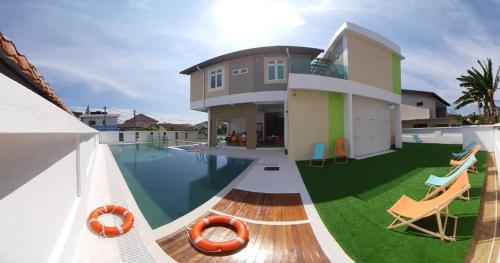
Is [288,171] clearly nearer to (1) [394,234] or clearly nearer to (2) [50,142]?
(1) [394,234]

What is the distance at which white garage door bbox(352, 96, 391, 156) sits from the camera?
12.4m

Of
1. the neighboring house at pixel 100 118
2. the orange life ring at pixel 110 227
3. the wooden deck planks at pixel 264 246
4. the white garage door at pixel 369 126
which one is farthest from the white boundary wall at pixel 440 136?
the neighboring house at pixel 100 118

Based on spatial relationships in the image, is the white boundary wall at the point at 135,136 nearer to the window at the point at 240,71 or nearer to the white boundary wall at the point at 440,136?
the window at the point at 240,71

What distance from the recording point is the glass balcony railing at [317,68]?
1091 cm

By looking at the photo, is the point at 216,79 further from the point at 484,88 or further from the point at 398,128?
the point at 484,88

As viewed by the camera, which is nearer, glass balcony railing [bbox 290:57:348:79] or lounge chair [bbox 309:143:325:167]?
lounge chair [bbox 309:143:325:167]

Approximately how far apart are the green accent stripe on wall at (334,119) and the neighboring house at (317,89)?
50mm

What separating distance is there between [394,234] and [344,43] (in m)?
10.6

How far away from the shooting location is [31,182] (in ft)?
6.23

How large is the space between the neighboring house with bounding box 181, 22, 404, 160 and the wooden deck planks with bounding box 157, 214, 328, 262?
6938 mm

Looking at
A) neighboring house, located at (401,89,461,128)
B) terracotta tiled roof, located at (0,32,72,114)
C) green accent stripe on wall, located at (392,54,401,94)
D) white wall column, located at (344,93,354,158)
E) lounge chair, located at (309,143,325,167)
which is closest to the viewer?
terracotta tiled roof, located at (0,32,72,114)

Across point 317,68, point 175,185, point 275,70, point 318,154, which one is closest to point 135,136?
point 275,70

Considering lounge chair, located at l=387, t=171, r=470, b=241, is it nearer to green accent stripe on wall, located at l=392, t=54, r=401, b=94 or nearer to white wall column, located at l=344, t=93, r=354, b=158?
white wall column, located at l=344, t=93, r=354, b=158

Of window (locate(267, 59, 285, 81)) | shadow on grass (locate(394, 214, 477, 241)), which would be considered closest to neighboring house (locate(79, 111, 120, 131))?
window (locate(267, 59, 285, 81))
